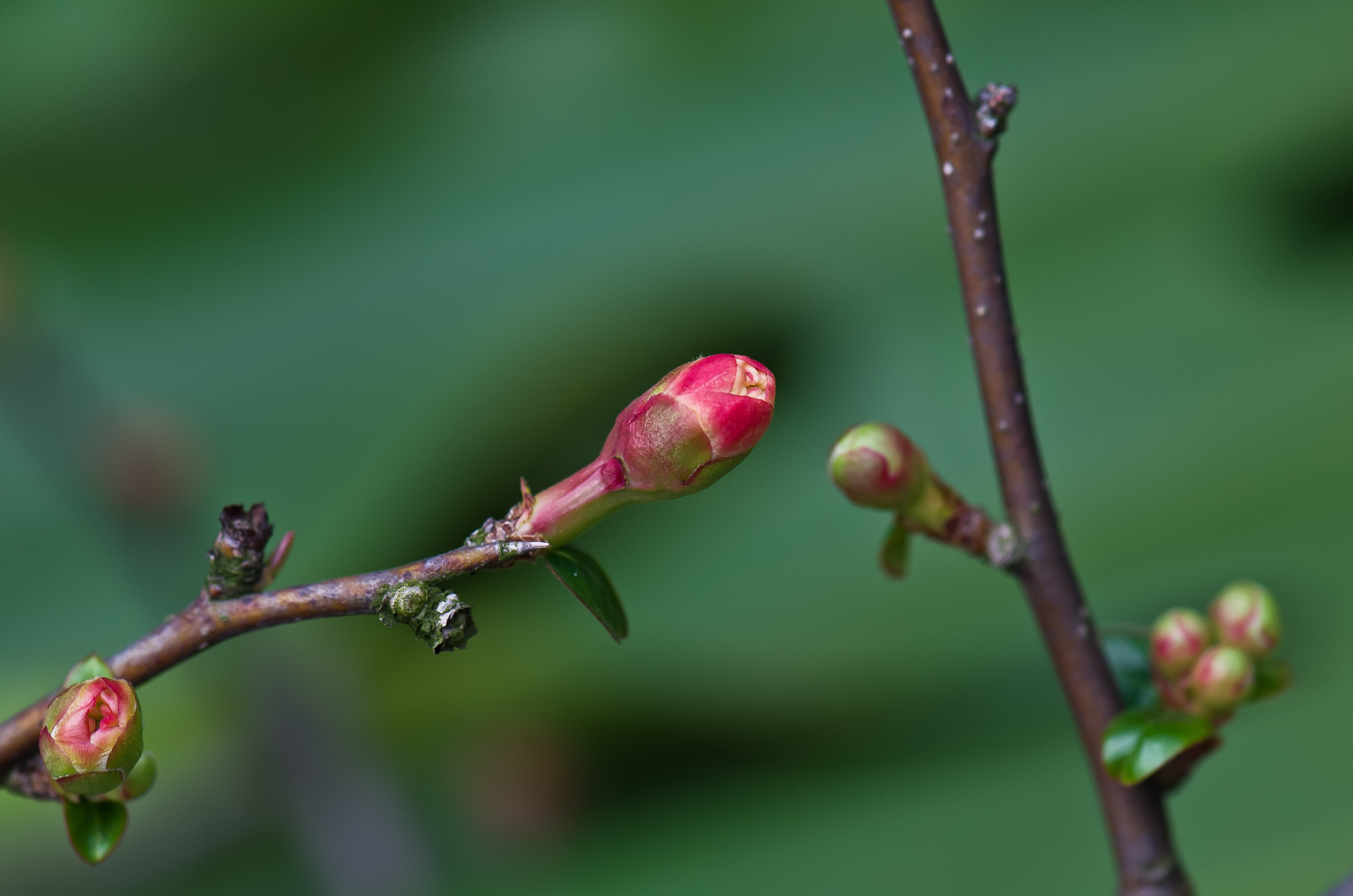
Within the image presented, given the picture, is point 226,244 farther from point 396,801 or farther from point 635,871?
point 635,871

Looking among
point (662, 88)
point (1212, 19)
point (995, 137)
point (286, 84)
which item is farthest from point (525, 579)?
point (995, 137)

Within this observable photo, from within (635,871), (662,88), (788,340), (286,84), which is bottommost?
(635,871)

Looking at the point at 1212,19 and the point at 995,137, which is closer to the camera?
the point at 995,137

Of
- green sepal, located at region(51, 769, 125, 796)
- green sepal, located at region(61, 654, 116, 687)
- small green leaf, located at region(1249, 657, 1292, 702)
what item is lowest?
small green leaf, located at region(1249, 657, 1292, 702)

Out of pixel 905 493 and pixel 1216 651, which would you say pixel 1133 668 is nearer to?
pixel 1216 651

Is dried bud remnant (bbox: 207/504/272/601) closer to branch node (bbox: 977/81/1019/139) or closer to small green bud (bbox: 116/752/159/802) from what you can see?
small green bud (bbox: 116/752/159/802)

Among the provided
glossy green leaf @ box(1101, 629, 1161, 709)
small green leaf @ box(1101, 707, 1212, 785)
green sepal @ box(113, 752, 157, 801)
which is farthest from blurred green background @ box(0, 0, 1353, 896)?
green sepal @ box(113, 752, 157, 801)

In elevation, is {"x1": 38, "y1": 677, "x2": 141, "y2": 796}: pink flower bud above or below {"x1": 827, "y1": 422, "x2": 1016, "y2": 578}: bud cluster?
below
